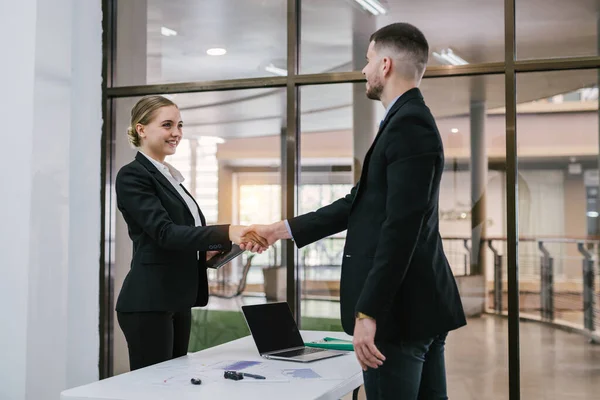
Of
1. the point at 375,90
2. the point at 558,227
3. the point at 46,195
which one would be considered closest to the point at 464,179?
the point at 558,227

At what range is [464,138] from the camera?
3973mm

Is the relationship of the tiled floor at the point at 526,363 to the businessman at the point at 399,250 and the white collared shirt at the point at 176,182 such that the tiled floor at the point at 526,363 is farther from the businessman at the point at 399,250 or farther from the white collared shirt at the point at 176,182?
the businessman at the point at 399,250

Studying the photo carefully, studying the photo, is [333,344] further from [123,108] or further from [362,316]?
[123,108]

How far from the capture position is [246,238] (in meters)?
3.08

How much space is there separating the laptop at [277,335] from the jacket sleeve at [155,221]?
321 millimetres

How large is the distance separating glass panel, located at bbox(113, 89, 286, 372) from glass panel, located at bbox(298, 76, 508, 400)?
0.32 metres

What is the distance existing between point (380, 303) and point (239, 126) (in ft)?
8.49

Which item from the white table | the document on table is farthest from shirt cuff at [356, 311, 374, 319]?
the document on table

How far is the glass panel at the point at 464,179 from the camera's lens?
3.91m

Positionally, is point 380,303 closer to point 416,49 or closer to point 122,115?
point 416,49

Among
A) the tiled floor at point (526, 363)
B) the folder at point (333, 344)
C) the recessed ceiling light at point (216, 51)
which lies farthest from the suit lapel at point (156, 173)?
the tiled floor at point (526, 363)

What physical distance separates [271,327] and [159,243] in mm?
537

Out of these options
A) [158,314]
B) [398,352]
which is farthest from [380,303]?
[158,314]

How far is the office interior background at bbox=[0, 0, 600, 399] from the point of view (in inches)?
151
